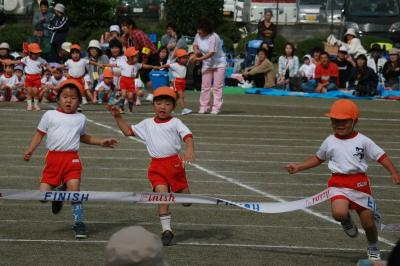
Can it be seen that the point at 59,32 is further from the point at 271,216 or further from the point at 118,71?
the point at 271,216

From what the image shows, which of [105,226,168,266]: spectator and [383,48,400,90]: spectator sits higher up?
[105,226,168,266]: spectator

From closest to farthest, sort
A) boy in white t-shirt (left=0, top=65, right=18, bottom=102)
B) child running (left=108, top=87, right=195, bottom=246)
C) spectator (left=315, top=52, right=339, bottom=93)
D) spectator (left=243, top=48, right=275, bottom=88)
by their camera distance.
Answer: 1. child running (left=108, top=87, right=195, bottom=246)
2. boy in white t-shirt (left=0, top=65, right=18, bottom=102)
3. spectator (left=315, top=52, right=339, bottom=93)
4. spectator (left=243, top=48, right=275, bottom=88)

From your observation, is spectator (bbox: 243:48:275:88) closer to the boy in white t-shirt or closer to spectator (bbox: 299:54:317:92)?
spectator (bbox: 299:54:317:92)

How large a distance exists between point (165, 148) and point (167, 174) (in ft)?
0.83

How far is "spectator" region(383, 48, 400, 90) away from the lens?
31469 mm

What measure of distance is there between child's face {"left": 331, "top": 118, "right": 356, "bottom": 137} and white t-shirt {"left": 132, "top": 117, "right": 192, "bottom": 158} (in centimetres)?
164

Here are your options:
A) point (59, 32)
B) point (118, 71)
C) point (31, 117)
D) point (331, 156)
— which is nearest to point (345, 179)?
point (331, 156)

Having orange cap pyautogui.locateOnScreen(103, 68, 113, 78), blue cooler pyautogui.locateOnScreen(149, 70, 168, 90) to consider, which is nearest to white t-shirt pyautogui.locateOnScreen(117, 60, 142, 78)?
orange cap pyautogui.locateOnScreen(103, 68, 113, 78)

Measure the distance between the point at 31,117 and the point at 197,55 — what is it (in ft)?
11.7

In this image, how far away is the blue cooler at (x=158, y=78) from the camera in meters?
30.6

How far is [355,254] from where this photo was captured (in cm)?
1076

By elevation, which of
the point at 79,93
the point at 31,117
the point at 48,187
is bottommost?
the point at 31,117

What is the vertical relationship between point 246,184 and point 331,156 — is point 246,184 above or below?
below

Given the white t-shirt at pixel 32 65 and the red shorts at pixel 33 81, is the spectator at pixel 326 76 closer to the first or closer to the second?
the white t-shirt at pixel 32 65
